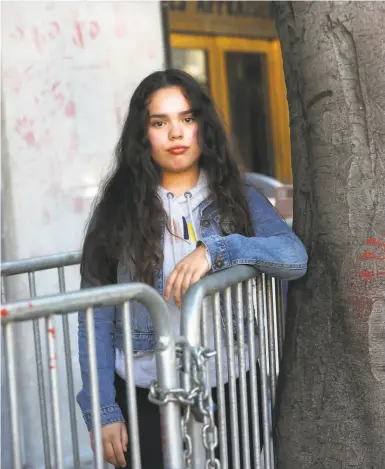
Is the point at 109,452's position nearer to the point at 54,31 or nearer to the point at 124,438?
the point at 124,438

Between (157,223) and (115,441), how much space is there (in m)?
0.71

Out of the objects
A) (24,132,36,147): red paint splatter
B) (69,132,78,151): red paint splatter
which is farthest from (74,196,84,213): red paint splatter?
(24,132,36,147): red paint splatter

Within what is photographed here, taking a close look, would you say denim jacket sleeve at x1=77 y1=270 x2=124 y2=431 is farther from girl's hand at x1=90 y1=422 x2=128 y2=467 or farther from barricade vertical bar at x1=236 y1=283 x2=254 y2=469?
barricade vertical bar at x1=236 y1=283 x2=254 y2=469

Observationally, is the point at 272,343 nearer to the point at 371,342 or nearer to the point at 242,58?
the point at 371,342

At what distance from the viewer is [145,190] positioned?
112 inches

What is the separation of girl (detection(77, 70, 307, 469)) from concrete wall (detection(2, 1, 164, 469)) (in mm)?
1780

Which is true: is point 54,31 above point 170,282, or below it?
above

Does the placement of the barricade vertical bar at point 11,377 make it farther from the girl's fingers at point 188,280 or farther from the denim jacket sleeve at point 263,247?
the denim jacket sleeve at point 263,247

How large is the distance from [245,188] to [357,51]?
588 mm

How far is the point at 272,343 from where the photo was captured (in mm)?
2973

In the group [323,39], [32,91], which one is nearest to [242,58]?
[32,91]

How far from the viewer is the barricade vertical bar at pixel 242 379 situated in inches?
104

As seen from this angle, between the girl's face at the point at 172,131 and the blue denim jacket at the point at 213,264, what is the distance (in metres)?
0.17

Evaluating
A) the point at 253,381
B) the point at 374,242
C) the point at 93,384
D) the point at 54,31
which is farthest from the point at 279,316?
the point at 54,31
